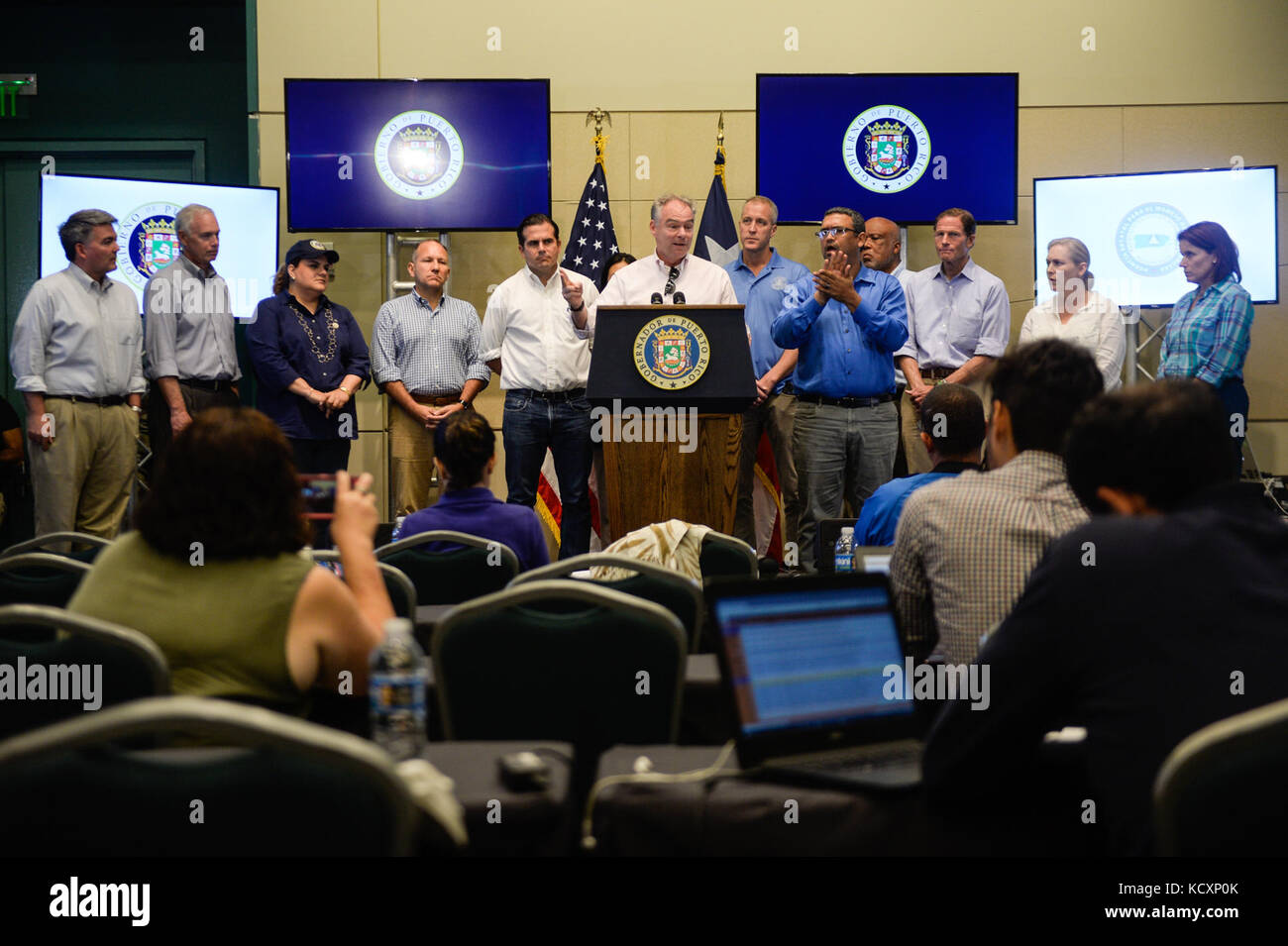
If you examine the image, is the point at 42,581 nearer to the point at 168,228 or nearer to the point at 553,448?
the point at 553,448

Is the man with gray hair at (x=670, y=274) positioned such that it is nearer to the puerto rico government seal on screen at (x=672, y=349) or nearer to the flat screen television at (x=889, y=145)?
the puerto rico government seal on screen at (x=672, y=349)

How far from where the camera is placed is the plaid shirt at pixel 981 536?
210 centimetres

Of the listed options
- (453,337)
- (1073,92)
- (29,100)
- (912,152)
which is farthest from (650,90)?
(29,100)

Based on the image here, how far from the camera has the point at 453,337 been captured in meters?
6.65

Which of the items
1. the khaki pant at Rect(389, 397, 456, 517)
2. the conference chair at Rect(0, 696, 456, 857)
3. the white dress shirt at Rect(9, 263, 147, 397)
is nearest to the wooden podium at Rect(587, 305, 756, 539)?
the khaki pant at Rect(389, 397, 456, 517)

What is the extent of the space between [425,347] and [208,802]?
18.6 ft

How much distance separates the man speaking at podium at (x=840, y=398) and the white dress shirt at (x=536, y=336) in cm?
109

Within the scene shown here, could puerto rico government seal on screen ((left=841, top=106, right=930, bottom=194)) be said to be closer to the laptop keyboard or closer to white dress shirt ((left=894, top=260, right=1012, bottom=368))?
white dress shirt ((left=894, top=260, right=1012, bottom=368))

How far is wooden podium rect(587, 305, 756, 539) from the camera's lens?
4.90 m

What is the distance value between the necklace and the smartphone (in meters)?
4.24

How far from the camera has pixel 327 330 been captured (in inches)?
251

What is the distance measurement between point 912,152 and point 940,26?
4.07 ft

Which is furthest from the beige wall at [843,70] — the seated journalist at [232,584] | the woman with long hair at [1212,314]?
the seated journalist at [232,584]
